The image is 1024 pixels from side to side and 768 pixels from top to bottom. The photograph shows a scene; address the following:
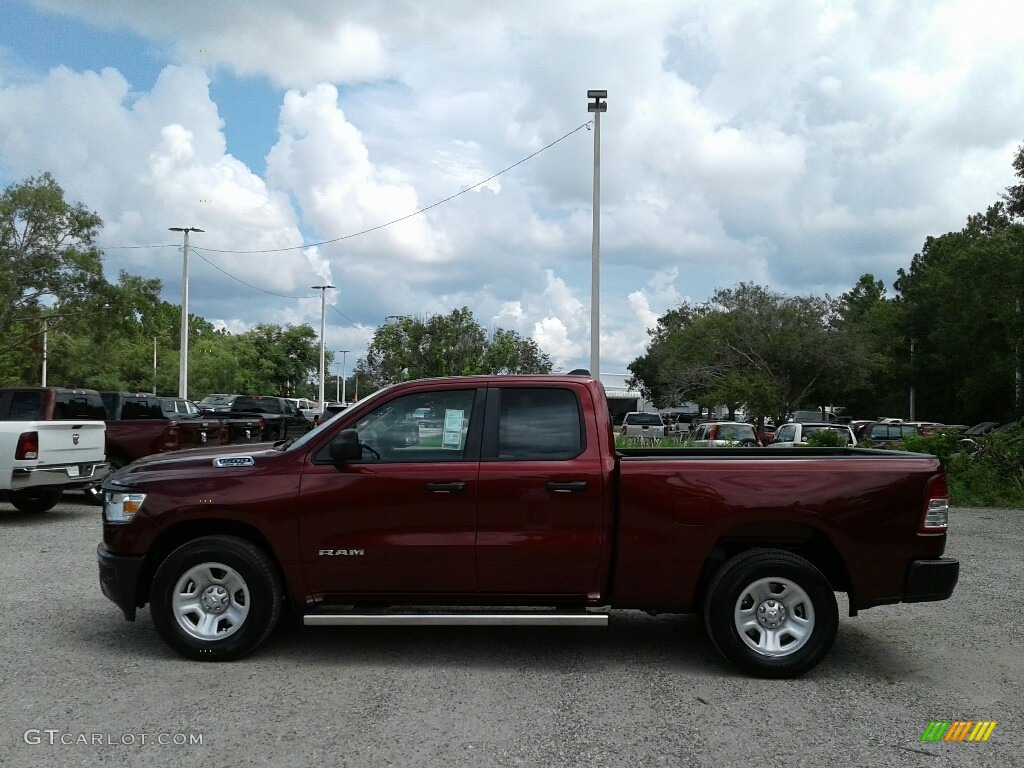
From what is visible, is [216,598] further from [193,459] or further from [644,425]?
[644,425]

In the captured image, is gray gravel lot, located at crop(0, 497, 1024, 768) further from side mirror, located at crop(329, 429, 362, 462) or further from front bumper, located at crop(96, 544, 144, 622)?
side mirror, located at crop(329, 429, 362, 462)

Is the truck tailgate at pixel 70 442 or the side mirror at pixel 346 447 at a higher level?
the side mirror at pixel 346 447

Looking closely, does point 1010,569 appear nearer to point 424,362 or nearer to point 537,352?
point 424,362

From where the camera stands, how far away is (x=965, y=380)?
5047 centimetres

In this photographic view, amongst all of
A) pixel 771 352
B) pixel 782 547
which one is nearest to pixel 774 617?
pixel 782 547

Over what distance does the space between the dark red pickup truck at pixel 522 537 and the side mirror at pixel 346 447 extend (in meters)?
0.01

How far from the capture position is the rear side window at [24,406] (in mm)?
13031

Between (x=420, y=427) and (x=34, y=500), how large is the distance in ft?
32.5

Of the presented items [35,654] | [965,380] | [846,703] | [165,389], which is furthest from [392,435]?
[165,389]

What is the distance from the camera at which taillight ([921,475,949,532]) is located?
564 centimetres

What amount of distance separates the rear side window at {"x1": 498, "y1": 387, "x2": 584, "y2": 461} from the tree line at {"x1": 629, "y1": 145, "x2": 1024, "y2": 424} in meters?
30.2

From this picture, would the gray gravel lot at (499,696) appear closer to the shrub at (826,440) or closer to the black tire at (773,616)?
the black tire at (773,616)

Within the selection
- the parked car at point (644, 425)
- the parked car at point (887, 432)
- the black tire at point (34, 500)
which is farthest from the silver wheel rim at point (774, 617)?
the parked car at point (644, 425)

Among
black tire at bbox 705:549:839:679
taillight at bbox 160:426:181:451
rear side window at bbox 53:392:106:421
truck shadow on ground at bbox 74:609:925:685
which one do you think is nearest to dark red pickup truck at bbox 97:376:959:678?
black tire at bbox 705:549:839:679
